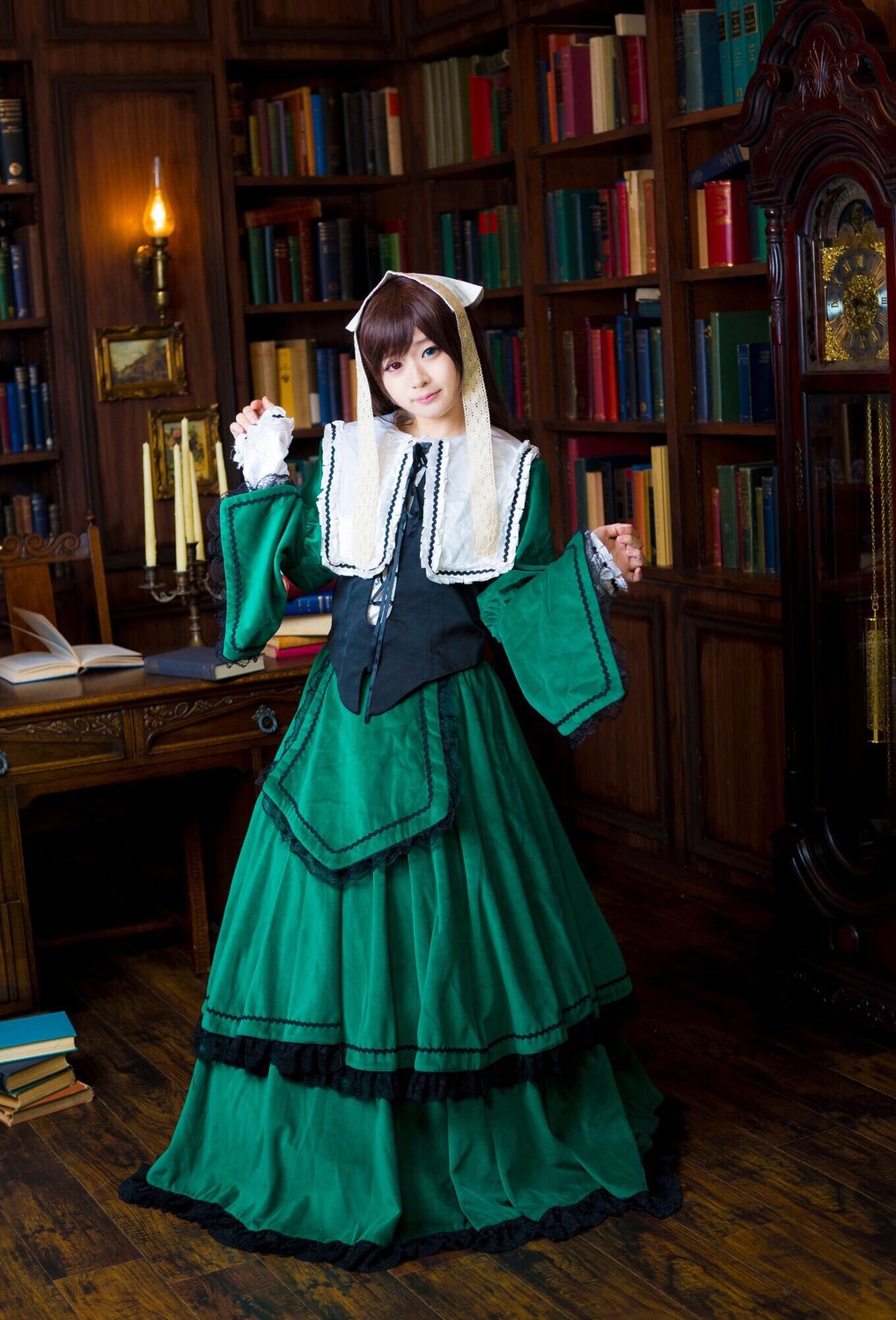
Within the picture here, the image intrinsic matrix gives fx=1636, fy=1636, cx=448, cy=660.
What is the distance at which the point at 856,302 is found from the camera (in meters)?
2.99

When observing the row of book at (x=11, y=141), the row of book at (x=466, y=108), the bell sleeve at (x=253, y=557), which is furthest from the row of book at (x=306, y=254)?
the bell sleeve at (x=253, y=557)

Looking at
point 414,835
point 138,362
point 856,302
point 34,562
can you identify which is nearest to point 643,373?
point 856,302

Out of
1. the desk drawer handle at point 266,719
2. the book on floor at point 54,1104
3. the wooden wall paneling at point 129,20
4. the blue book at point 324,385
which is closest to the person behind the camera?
the book on floor at point 54,1104

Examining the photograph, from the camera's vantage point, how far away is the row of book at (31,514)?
4.61 metres

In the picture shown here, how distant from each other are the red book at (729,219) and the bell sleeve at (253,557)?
1.61m

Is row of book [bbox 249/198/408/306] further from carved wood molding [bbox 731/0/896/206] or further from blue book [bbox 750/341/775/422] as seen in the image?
carved wood molding [bbox 731/0/896/206]

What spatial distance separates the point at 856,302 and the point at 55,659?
1836 mm

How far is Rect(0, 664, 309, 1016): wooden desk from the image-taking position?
335 cm


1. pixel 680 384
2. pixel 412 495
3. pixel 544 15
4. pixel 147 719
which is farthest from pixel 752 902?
pixel 544 15

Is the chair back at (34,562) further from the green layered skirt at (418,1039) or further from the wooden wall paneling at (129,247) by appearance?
the green layered skirt at (418,1039)

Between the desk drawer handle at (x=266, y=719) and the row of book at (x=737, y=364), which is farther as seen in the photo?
the row of book at (x=737, y=364)

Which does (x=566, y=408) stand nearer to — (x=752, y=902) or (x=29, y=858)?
(x=752, y=902)

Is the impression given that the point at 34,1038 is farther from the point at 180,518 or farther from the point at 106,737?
the point at 180,518

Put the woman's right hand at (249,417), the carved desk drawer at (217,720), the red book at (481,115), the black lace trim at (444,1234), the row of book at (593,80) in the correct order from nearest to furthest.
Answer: the black lace trim at (444,1234) < the woman's right hand at (249,417) < the carved desk drawer at (217,720) < the row of book at (593,80) < the red book at (481,115)
